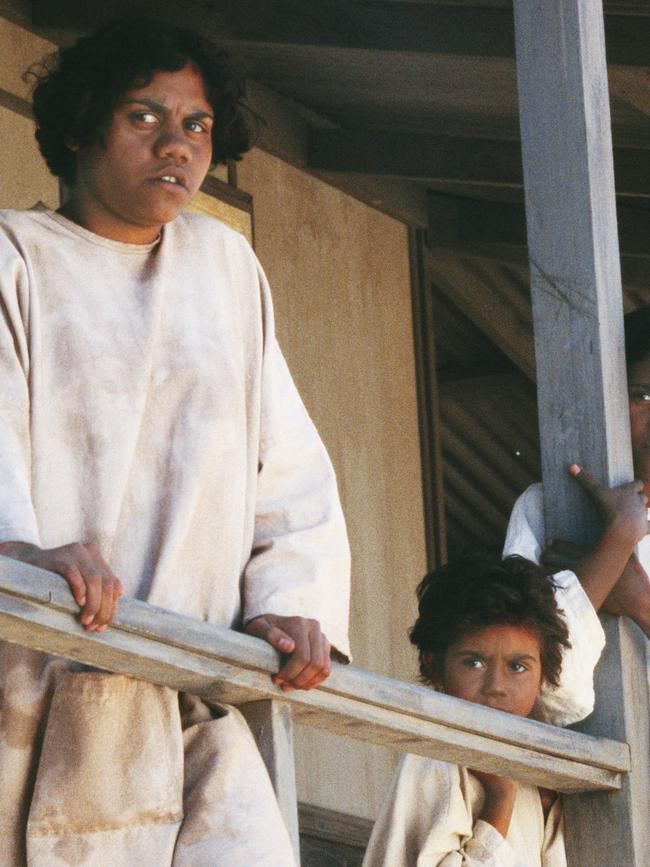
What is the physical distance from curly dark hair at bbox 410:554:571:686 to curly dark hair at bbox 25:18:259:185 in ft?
3.39

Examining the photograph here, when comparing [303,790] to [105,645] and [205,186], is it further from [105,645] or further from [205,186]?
[105,645]

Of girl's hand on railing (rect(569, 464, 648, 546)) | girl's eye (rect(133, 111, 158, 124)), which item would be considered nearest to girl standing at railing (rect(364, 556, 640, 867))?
girl's hand on railing (rect(569, 464, 648, 546))

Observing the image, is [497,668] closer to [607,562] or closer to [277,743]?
[607,562]

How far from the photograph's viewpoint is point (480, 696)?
12.2ft

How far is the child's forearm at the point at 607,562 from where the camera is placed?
3.77 meters

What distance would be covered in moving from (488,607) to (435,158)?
140 inches

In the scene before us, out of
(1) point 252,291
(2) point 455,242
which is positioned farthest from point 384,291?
(1) point 252,291

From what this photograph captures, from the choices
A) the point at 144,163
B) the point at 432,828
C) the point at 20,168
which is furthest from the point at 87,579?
the point at 20,168

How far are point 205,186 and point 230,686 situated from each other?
11.6ft

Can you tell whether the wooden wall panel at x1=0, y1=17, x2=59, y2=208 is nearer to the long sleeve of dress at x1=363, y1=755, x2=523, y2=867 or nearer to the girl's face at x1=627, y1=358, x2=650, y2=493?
the girl's face at x1=627, y1=358, x2=650, y2=493

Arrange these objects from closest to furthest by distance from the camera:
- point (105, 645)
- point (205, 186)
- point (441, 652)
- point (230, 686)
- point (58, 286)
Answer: point (105, 645) → point (230, 686) → point (58, 286) → point (441, 652) → point (205, 186)

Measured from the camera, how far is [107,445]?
9.96ft

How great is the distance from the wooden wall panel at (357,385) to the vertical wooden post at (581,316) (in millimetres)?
2646

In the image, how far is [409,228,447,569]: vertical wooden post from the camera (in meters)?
7.62
